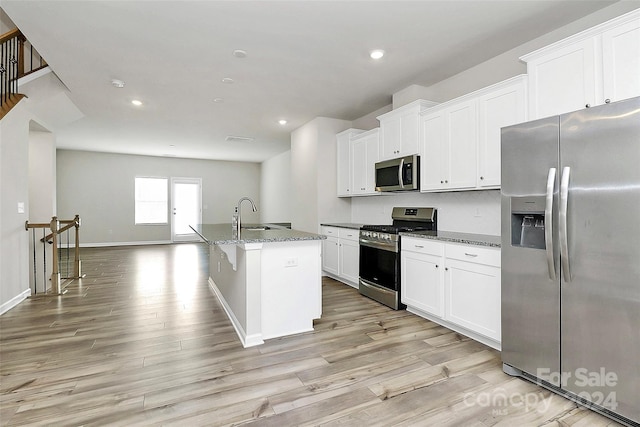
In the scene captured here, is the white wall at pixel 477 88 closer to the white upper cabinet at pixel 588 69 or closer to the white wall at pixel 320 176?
the white upper cabinet at pixel 588 69

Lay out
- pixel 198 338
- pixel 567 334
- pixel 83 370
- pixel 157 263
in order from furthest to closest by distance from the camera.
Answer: pixel 157 263, pixel 198 338, pixel 83 370, pixel 567 334

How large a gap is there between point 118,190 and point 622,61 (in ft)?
34.1

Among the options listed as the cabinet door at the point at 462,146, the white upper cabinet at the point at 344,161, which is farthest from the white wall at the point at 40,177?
the cabinet door at the point at 462,146

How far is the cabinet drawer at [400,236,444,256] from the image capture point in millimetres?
3012

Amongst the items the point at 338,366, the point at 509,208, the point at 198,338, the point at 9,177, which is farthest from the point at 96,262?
the point at 509,208

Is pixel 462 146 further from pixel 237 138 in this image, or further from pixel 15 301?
pixel 15 301

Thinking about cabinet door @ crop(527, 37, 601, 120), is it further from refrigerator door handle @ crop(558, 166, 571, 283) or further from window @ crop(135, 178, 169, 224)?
window @ crop(135, 178, 169, 224)

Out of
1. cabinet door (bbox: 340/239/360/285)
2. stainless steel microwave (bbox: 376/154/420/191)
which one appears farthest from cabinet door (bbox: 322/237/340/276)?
stainless steel microwave (bbox: 376/154/420/191)

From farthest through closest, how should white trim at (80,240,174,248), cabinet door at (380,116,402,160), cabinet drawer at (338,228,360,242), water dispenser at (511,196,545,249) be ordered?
white trim at (80,240,174,248) → cabinet drawer at (338,228,360,242) → cabinet door at (380,116,402,160) → water dispenser at (511,196,545,249)

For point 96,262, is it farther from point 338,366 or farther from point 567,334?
point 567,334

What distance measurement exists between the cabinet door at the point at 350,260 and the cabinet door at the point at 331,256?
138mm

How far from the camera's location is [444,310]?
297cm

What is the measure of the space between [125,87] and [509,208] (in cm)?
448

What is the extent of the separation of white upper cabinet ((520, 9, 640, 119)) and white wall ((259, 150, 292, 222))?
6.21 metres
